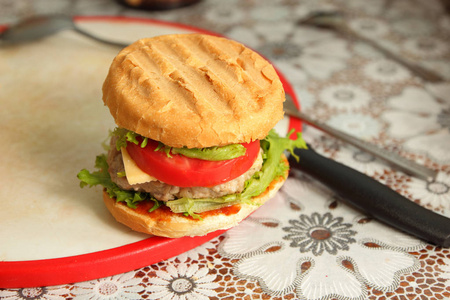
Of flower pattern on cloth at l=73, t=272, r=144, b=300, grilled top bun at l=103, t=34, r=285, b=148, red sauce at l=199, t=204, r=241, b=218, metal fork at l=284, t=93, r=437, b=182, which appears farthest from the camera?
metal fork at l=284, t=93, r=437, b=182

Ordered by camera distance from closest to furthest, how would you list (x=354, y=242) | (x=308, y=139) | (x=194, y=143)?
(x=194, y=143), (x=354, y=242), (x=308, y=139)

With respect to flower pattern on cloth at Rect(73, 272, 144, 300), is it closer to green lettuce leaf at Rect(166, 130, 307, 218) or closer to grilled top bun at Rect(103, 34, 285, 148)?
green lettuce leaf at Rect(166, 130, 307, 218)

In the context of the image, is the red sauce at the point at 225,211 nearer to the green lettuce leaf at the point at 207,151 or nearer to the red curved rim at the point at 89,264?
the red curved rim at the point at 89,264

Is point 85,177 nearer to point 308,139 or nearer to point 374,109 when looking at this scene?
point 308,139

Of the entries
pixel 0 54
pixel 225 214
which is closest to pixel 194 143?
pixel 225 214

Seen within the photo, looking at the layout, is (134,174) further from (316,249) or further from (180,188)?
(316,249)

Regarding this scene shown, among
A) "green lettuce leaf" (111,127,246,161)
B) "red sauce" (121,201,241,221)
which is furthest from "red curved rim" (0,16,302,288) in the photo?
"green lettuce leaf" (111,127,246,161)
